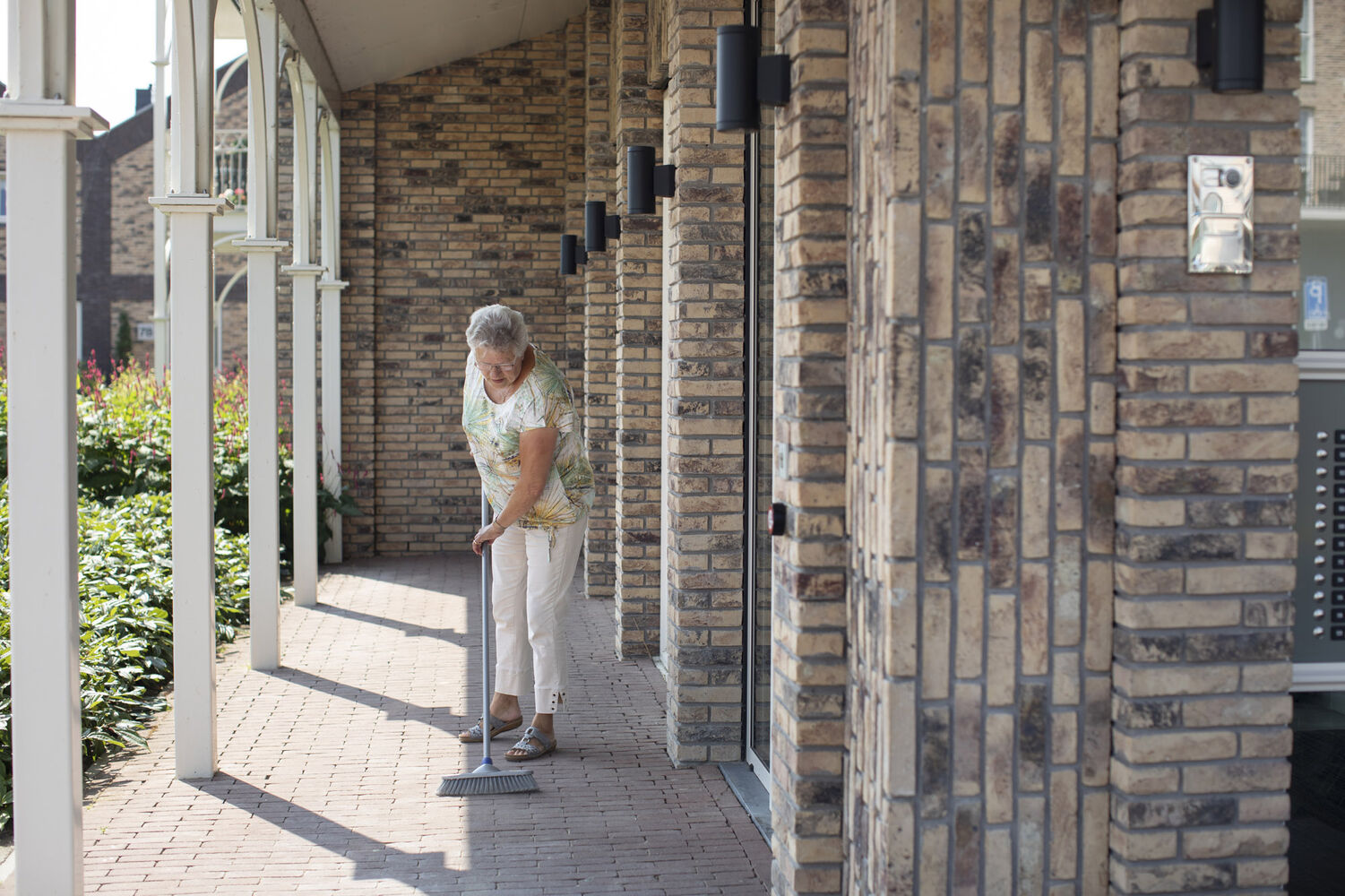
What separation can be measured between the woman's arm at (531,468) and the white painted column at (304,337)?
4.02 m

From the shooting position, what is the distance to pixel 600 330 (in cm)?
859

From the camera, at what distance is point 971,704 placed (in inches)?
101

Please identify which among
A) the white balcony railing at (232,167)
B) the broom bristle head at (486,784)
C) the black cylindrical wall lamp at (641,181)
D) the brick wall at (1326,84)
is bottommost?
the broom bristle head at (486,784)

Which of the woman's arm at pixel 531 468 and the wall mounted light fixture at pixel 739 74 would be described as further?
the woman's arm at pixel 531 468

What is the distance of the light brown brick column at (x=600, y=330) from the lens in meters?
8.57

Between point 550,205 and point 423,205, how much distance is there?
3.86 ft

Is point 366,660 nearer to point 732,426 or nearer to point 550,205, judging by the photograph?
point 732,426

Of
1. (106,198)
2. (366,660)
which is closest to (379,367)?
(366,660)

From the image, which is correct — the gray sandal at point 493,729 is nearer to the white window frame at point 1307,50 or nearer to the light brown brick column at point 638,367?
the light brown brick column at point 638,367

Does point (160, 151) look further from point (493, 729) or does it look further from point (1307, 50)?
point (1307, 50)

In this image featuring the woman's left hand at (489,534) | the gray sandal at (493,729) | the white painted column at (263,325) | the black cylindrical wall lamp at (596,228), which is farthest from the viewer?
the black cylindrical wall lamp at (596,228)

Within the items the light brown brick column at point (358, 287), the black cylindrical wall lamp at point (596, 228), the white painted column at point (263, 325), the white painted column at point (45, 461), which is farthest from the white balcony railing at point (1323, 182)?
the light brown brick column at point (358, 287)

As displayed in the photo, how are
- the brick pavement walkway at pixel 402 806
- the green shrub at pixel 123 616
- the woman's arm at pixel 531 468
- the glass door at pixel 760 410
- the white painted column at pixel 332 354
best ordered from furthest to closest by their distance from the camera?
the white painted column at pixel 332 354 → the green shrub at pixel 123 616 → the woman's arm at pixel 531 468 → the glass door at pixel 760 410 → the brick pavement walkway at pixel 402 806

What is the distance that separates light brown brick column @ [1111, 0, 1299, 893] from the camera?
250cm
